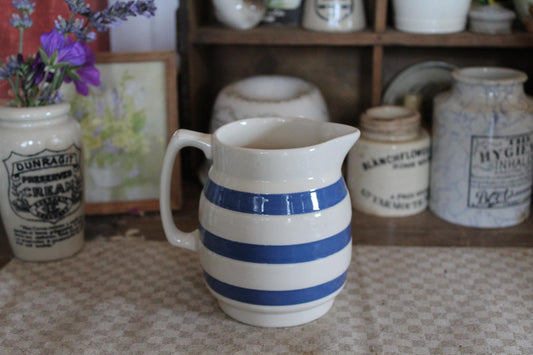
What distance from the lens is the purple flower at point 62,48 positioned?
729 mm

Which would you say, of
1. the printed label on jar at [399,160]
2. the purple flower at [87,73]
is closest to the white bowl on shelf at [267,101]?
the printed label on jar at [399,160]

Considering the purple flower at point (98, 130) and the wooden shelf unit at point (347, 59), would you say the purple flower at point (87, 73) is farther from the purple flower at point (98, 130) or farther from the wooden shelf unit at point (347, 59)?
the wooden shelf unit at point (347, 59)

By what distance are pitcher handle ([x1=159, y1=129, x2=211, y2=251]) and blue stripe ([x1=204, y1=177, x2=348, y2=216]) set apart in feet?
0.17

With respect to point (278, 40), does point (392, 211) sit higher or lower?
lower

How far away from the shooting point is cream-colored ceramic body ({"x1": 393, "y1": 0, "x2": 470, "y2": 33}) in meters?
0.96

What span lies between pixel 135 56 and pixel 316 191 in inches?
17.3

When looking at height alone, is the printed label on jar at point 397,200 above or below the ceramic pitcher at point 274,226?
below

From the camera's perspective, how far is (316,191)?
595 mm

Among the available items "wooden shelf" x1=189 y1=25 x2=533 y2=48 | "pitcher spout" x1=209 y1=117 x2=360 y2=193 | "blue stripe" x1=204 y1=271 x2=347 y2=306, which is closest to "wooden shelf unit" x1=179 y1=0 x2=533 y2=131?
"wooden shelf" x1=189 y1=25 x2=533 y2=48

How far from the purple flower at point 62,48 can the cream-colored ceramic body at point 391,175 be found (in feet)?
1.33

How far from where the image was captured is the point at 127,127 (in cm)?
93

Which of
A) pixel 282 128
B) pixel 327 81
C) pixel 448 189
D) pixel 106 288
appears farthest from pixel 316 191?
pixel 327 81

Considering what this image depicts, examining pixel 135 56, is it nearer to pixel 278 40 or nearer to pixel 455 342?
pixel 278 40

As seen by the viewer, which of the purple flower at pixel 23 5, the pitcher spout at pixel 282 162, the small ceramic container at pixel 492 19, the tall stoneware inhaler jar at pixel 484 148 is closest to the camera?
the pitcher spout at pixel 282 162
